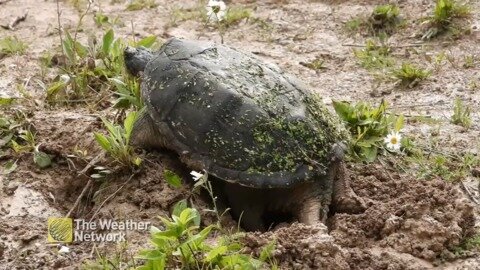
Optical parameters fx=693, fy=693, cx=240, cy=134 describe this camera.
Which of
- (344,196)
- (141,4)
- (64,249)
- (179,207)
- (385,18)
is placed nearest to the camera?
(64,249)

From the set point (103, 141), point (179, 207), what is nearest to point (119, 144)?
point (103, 141)

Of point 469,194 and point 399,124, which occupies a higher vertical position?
point 399,124

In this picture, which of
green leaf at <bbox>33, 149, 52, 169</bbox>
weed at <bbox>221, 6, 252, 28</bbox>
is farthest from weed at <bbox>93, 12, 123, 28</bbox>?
green leaf at <bbox>33, 149, 52, 169</bbox>

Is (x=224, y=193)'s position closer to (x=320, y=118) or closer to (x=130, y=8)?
(x=320, y=118)

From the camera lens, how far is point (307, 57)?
5105 mm

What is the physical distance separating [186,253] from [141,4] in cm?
373

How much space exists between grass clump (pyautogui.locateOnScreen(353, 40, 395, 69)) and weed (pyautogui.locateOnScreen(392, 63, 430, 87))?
28 cm

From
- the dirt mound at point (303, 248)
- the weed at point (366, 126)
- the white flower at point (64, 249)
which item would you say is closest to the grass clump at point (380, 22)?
the weed at point (366, 126)

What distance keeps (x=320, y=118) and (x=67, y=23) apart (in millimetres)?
3061

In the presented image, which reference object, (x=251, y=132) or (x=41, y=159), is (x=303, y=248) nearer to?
(x=251, y=132)

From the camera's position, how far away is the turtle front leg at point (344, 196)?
3248 mm

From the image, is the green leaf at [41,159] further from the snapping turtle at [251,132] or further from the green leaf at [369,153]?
the green leaf at [369,153]

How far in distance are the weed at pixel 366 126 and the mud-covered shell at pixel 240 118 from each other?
0.29 m

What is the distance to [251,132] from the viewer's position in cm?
317
